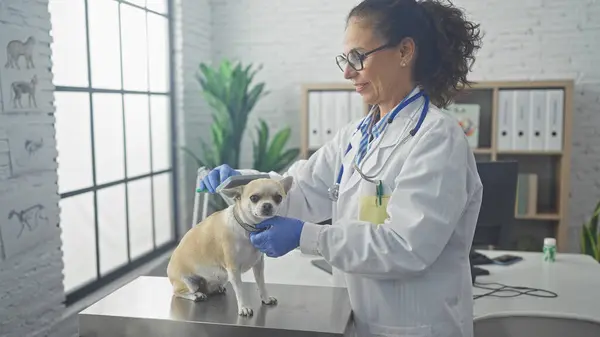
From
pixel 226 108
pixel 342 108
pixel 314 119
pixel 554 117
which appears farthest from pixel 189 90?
pixel 554 117

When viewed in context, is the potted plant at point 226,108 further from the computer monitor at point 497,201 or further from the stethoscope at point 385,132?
the stethoscope at point 385,132

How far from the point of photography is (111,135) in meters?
3.23

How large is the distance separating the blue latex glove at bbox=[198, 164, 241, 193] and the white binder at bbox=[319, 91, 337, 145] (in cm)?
238

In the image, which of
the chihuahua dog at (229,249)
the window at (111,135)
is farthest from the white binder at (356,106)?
the chihuahua dog at (229,249)

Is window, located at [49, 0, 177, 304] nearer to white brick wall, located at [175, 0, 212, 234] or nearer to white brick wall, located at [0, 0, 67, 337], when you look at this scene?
white brick wall, located at [175, 0, 212, 234]

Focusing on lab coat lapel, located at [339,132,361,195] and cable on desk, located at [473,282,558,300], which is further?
cable on desk, located at [473,282,558,300]

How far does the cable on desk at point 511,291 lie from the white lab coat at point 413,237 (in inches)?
29.8

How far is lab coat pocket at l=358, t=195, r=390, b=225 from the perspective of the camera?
4.18 feet

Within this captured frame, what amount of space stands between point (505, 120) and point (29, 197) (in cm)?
286

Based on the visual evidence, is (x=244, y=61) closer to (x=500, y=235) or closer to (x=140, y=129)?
(x=140, y=129)

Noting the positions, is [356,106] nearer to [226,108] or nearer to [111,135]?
[226,108]

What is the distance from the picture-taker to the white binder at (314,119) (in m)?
3.90

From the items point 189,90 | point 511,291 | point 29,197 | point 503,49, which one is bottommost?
point 511,291

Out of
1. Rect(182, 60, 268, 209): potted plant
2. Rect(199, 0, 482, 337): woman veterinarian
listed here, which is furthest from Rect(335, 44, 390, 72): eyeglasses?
Rect(182, 60, 268, 209): potted plant
